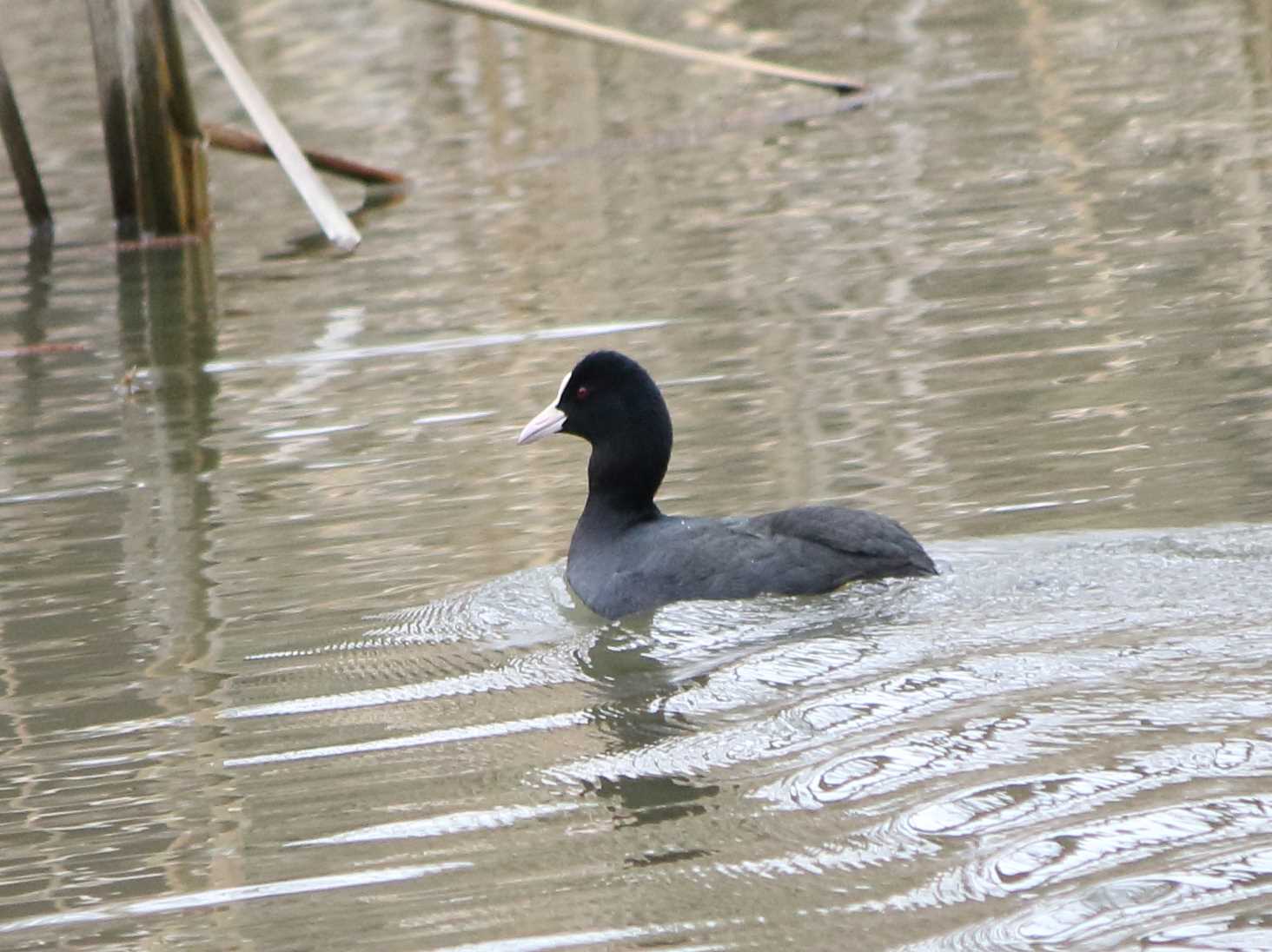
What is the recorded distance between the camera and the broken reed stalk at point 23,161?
38.3ft

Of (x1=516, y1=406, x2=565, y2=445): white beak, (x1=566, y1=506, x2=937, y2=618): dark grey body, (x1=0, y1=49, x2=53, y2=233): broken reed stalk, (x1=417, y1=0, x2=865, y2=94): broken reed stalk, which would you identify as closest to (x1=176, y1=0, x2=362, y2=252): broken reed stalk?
(x1=417, y1=0, x2=865, y2=94): broken reed stalk

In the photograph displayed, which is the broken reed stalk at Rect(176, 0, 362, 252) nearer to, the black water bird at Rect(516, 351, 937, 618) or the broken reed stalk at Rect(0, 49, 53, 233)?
the broken reed stalk at Rect(0, 49, 53, 233)

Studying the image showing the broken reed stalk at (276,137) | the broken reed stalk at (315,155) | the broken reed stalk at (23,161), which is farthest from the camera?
the broken reed stalk at (315,155)

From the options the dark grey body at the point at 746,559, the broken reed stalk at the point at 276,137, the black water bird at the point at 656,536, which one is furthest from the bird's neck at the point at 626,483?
the broken reed stalk at the point at 276,137

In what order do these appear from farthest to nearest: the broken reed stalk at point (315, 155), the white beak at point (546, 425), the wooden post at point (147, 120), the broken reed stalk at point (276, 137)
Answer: the broken reed stalk at point (315, 155)
the wooden post at point (147, 120)
the broken reed stalk at point (276, 137)
the white beak at point (546, 425)

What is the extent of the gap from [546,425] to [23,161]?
673 cm

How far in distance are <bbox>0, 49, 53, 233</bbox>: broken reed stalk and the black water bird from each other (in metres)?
6.20

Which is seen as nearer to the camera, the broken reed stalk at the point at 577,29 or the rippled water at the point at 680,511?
the rippled water at the point at 680,511

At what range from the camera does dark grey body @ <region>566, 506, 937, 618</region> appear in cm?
575

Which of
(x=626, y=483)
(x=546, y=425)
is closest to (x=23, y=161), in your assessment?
(x=546, y=425)

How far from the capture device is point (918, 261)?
33.3 ft

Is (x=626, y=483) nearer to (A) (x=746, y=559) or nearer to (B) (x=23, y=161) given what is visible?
(A) (x=746, y=559)

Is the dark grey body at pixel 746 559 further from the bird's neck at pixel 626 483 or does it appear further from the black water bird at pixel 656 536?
the bird's neck at pixel 626 483

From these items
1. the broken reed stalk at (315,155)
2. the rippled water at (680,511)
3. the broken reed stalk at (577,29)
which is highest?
the broken reed stalk at (577,29)
